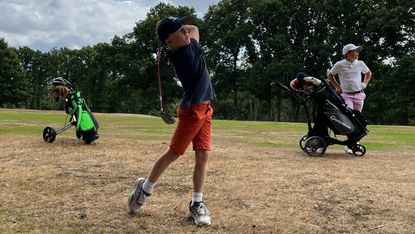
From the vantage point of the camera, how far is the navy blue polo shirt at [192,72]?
4402mm

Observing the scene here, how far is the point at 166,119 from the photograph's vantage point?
16.4 feet

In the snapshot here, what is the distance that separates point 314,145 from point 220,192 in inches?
152

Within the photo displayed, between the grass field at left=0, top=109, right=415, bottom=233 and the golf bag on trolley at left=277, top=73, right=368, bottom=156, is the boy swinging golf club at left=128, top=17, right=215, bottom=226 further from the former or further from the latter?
the golf bag on trolley at left=277, top=73, right=368, bottom=156

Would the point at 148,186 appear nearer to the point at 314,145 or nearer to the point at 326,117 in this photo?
the point at 314,145

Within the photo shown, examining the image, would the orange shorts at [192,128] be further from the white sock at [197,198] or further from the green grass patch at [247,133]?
the green grass patch at [247,133]

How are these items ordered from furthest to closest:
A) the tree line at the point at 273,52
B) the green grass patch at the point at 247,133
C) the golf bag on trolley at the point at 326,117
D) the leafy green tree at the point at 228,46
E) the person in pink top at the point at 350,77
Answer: the leafy green tree at the point at 228,46, the tree line at the point at 273,52, the green grass patch at the point at 247,133, the person in pink top at the point at 350,77, the golf bag on trolley at the point at 326,117

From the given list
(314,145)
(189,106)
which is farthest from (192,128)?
(314,145)

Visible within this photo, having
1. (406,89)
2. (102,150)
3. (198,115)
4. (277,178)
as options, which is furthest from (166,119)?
(406,89)

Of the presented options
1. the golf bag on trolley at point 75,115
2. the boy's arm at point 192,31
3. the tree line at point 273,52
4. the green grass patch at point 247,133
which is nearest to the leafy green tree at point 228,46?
the tree line at point 273,52

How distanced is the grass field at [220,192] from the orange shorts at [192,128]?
0.73 m

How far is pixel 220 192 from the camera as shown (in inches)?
223

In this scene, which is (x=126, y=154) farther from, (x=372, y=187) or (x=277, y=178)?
(x=372, y=187)

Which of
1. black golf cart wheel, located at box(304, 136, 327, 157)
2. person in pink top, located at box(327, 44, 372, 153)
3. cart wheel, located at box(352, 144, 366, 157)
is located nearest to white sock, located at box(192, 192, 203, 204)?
black golf cart wheel, located at box(304, 136, 327, 157)

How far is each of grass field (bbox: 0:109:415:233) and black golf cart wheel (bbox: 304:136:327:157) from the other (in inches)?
9.3
